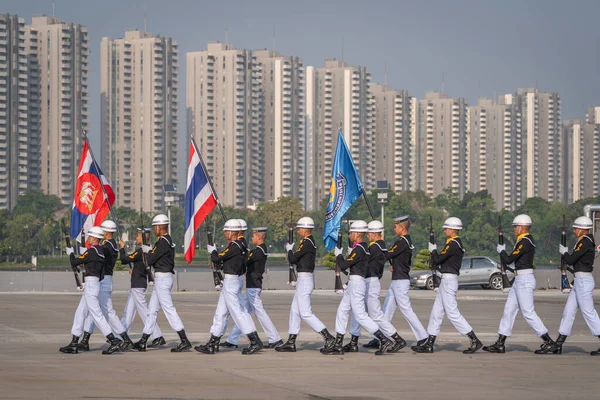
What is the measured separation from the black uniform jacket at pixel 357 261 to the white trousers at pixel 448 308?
3.86 feet

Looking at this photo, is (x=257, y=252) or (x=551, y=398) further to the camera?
(x=257, y=252)

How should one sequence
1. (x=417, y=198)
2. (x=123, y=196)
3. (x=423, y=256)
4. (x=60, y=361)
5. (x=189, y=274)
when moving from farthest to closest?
(x=123, y=196)
(x=417, y=198)
(x=423, y=256)
(x=189, y=274)
(x=60, y=361)

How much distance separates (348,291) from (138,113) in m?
171

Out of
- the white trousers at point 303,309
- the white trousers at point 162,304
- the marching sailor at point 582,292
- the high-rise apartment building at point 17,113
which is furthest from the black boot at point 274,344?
the high-rise apartment building at point 17,113

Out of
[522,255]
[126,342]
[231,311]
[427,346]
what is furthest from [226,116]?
[522,255]

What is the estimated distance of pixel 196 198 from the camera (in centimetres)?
2342

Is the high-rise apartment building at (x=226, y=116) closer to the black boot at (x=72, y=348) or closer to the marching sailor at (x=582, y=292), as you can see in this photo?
the black boot at (x=72, y=348)

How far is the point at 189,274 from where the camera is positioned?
130 ft

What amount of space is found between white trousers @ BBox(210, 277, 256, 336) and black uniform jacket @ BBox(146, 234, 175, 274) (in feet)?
3.10

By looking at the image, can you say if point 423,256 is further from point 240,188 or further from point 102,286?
point 240,188

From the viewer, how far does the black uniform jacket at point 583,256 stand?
56.4ft

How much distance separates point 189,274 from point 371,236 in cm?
2224

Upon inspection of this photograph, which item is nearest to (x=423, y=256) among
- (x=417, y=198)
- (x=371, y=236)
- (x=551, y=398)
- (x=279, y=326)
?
(x=279, y=326)

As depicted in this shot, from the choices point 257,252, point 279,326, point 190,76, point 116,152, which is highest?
point 190,76
